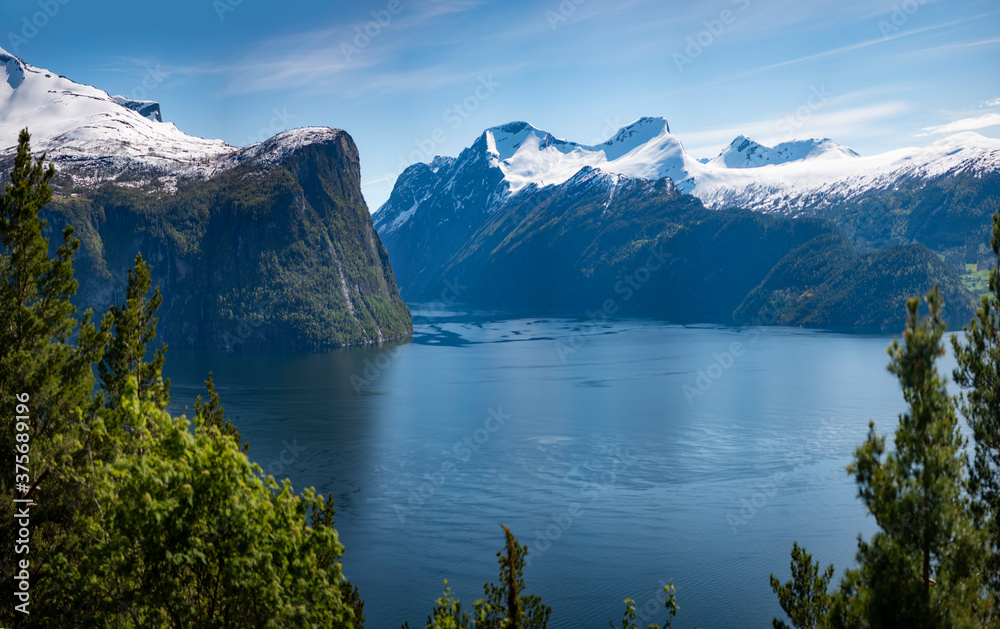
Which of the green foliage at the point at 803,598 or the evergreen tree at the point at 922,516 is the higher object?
the evergreen tree at the point at 922,516

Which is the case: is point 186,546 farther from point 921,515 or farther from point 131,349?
point 131,349

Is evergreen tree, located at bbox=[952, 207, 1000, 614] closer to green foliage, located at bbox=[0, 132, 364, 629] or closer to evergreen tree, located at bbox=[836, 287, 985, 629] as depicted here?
evergreen tree, located at bbox=[836, 287, 985, 629]

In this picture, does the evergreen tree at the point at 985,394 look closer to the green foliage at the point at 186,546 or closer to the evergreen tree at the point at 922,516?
the evergreen tree at the point at 922,516

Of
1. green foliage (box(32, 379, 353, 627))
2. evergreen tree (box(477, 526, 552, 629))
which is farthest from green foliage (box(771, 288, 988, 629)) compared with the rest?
green foliage (box(32, 379, 353, 627))

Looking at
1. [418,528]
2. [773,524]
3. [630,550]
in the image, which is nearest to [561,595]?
[630,550]

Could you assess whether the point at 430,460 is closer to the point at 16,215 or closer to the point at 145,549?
the point at 16,215

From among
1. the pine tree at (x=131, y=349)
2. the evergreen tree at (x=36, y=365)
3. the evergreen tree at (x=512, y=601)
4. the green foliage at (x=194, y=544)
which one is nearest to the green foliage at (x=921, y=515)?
the evergreen tree at (x=512, y=601)
